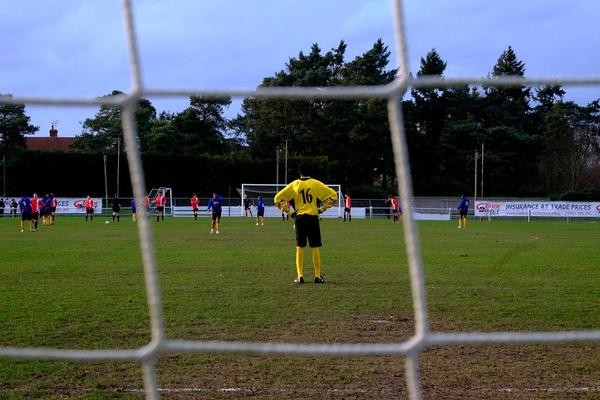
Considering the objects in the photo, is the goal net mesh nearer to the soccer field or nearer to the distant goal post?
the soccer field

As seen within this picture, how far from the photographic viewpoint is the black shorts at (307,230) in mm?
8516

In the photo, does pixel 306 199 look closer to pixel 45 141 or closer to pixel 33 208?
pixel 45 141

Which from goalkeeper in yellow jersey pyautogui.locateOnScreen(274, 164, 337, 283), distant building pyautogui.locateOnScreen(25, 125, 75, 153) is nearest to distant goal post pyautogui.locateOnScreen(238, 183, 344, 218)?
goalkeeper in yellow jersey pyautogui.locateOnScreen(274, 164, 337, 283)

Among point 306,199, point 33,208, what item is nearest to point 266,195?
point 33,208

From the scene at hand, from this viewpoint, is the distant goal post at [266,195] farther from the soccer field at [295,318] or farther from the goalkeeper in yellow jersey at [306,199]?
the goalkeeper in yellow jersey at [306,199]

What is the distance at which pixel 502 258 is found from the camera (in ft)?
38.5

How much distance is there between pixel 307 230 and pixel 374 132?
1.88m

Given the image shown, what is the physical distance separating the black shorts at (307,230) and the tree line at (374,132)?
131cm

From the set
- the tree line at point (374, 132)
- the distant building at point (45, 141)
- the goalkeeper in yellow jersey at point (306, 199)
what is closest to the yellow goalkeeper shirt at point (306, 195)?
the goalkeeper in yellow jersey at point (306, 199)

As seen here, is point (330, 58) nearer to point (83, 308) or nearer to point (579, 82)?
point (83, 308)

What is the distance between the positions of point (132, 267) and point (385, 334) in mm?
5745

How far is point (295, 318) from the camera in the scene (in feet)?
19.0

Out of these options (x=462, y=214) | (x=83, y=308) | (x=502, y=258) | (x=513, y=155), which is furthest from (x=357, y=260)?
(x=462, y=214)

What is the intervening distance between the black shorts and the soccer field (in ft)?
1.79
